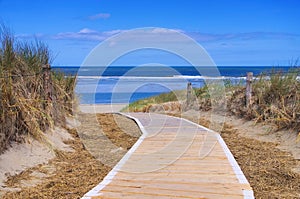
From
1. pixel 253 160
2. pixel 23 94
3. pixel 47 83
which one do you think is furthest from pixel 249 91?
pixel 23 94

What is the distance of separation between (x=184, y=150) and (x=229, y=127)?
3496 mm

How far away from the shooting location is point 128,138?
8.33m

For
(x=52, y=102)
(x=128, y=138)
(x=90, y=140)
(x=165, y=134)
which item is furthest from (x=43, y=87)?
(x=165, y=134)

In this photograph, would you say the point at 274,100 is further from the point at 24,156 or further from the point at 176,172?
the point at 24,156

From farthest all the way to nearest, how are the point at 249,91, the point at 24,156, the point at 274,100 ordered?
the point at 249,91
the point at 274,100
the point at 24,156

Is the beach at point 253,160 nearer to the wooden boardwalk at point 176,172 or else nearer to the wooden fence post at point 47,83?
the wooden boardwalk at point 176,172

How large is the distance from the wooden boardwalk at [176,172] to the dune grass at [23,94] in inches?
68.2

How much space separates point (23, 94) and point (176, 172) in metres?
3.04

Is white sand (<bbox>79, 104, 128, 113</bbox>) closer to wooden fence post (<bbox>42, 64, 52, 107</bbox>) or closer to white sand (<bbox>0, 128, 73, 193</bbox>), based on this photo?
wooden fence post (<bbox>42, 64, 52, 107</bbox>)

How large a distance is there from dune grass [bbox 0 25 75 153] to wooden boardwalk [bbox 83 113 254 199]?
68.2 inches

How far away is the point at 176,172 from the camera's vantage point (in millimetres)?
5305

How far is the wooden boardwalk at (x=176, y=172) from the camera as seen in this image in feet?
14.5

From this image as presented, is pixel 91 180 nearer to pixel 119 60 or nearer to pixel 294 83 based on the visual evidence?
pixel 119 60

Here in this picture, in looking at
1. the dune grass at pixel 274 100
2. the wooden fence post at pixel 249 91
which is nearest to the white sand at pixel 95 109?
the dune grass at pixel 274 100
